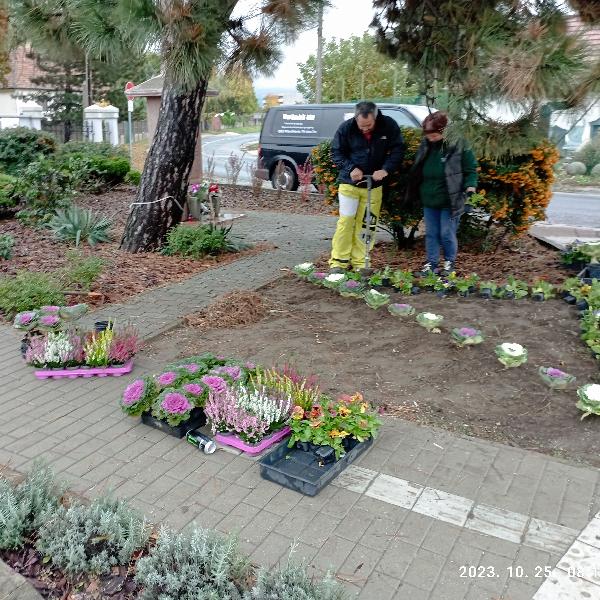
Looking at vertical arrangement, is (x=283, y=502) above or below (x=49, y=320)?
below

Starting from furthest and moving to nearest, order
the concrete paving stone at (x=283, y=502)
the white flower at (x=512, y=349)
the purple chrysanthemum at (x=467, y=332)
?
the purple chrysanthemum at (x=467, y=332) → the white flower at (x=512, y=349) → the concrete paving stone at (x=283, y=502)

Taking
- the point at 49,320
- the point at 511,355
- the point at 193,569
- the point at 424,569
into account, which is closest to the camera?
the point at 193,569

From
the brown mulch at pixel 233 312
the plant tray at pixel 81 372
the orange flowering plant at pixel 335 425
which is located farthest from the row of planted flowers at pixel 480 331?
the plant tray at pixel 81 372

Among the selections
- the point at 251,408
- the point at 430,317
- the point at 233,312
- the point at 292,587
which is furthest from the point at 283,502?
the point at 233,312

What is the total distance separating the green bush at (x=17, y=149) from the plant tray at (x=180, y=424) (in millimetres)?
11081

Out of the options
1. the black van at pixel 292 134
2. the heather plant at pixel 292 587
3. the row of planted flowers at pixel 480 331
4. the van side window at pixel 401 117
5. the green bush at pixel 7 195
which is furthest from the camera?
the black van at pixel 292 134

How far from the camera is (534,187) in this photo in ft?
21.6

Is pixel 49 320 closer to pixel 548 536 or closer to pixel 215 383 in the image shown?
pixel 215 383

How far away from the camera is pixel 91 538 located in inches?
98.5

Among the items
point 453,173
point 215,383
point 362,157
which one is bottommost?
point 215,383

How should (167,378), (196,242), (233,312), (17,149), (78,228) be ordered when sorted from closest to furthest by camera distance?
(167,378) < (233,312) < (196,242) < (78,228) < (17,149)

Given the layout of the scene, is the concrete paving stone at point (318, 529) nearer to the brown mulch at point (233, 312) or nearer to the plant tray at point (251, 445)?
the plant tray at point (251, 445)

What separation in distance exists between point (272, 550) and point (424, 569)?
2.10 ft

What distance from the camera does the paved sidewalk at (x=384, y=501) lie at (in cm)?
246
